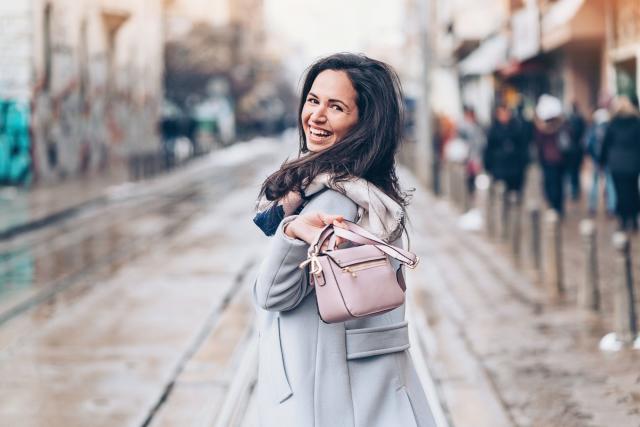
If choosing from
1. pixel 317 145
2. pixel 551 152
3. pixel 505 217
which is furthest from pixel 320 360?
pixel 551 152

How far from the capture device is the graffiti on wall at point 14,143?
2938 cm

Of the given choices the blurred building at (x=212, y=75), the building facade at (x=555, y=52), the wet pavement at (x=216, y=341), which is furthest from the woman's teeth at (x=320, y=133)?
the blurred building at (x=212, y=75)

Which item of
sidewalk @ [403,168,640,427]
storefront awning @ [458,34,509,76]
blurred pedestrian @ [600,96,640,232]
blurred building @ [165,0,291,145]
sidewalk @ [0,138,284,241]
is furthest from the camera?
blurred building @ [165,0,291,145]

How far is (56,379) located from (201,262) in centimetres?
657

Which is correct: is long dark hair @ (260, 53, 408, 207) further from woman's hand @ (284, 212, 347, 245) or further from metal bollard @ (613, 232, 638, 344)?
metal bollard @ (613, 232, 638, 344)

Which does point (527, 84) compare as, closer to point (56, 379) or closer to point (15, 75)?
point (15, 75)

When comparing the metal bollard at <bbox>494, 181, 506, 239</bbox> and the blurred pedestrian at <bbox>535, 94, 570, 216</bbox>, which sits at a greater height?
the blurred pedestrian at <bbox>535, 94, 570, 216</bbox>

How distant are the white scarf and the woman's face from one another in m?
0.13

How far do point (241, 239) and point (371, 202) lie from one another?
14276mm

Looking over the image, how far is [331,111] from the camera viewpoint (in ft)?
10.9

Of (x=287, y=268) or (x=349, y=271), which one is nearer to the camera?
(x=349, y=271)

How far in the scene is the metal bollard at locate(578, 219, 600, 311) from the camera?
31.9 ft

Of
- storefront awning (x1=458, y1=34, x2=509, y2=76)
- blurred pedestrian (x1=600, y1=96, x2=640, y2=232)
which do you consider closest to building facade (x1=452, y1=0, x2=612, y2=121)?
storefront awning (x1=458, y1=34, x2=509, y2=76)

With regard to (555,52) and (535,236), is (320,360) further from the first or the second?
(555,52)
